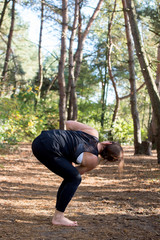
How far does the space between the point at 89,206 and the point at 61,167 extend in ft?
5.85

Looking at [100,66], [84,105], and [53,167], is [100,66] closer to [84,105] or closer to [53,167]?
[84,105]

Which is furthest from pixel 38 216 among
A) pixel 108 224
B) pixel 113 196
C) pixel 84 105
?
pixel 84 105

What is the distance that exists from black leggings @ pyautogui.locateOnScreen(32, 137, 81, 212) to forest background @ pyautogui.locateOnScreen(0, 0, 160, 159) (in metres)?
5.86

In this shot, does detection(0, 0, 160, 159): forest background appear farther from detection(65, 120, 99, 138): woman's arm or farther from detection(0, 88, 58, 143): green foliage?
detection(65, 120, 99, 138): woman's arm

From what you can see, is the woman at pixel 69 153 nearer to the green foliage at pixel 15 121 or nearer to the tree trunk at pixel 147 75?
the green foliage at pixel 15 121

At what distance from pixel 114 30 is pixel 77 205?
17.9 meters

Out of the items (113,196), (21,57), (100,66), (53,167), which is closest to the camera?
(53,167)

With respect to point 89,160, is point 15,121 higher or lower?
higher

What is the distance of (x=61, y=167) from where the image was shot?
355 cm

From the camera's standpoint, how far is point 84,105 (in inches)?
998

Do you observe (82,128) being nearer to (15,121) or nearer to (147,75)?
(147,75)

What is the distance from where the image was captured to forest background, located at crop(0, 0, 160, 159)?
10.5 metres

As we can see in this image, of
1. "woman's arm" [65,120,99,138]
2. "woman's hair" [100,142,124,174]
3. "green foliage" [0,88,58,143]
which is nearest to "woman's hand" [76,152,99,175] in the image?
"woman's hair" [100,142,124,174]

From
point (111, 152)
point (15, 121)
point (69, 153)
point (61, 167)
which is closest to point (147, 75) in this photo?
point (15, 121)
